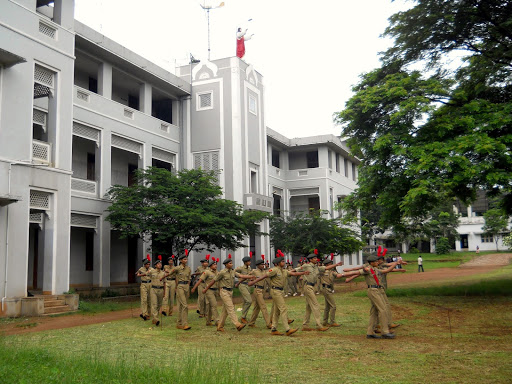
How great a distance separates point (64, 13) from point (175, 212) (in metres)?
8.23

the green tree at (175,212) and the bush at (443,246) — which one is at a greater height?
the green tree at (175,212)

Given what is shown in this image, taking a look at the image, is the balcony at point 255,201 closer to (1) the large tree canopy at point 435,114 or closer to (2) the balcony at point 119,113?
(2) the balcony at point 119,113

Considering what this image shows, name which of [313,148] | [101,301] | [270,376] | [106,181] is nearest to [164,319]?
[101,301]

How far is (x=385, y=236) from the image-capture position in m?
70.9

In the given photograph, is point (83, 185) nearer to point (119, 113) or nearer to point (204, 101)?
point (119, 113)

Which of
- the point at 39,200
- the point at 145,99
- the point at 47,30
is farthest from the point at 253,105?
the point at 39,200

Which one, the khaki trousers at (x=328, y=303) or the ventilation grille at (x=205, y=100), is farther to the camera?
the ventilation grille at (x=205, y=100)

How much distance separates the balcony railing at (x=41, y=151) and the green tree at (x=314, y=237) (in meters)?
12.6

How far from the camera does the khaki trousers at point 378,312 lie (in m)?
10.7

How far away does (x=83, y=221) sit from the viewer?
21.7m

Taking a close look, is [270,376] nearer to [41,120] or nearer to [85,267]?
[41,120]

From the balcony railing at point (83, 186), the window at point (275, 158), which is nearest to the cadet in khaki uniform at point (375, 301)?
the balcony railing at point (83, 186)

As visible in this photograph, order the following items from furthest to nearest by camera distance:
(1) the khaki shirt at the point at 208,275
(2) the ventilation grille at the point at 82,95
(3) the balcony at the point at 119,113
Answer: (3) the balcony at the point at 119,113
(2) the ventilation grille at the point at 82,95
(1) the khaki shirt at the point at 208,275

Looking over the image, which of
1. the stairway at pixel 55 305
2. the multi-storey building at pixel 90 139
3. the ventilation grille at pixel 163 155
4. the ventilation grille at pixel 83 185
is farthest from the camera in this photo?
the ventilation grille at pixel 163 155
